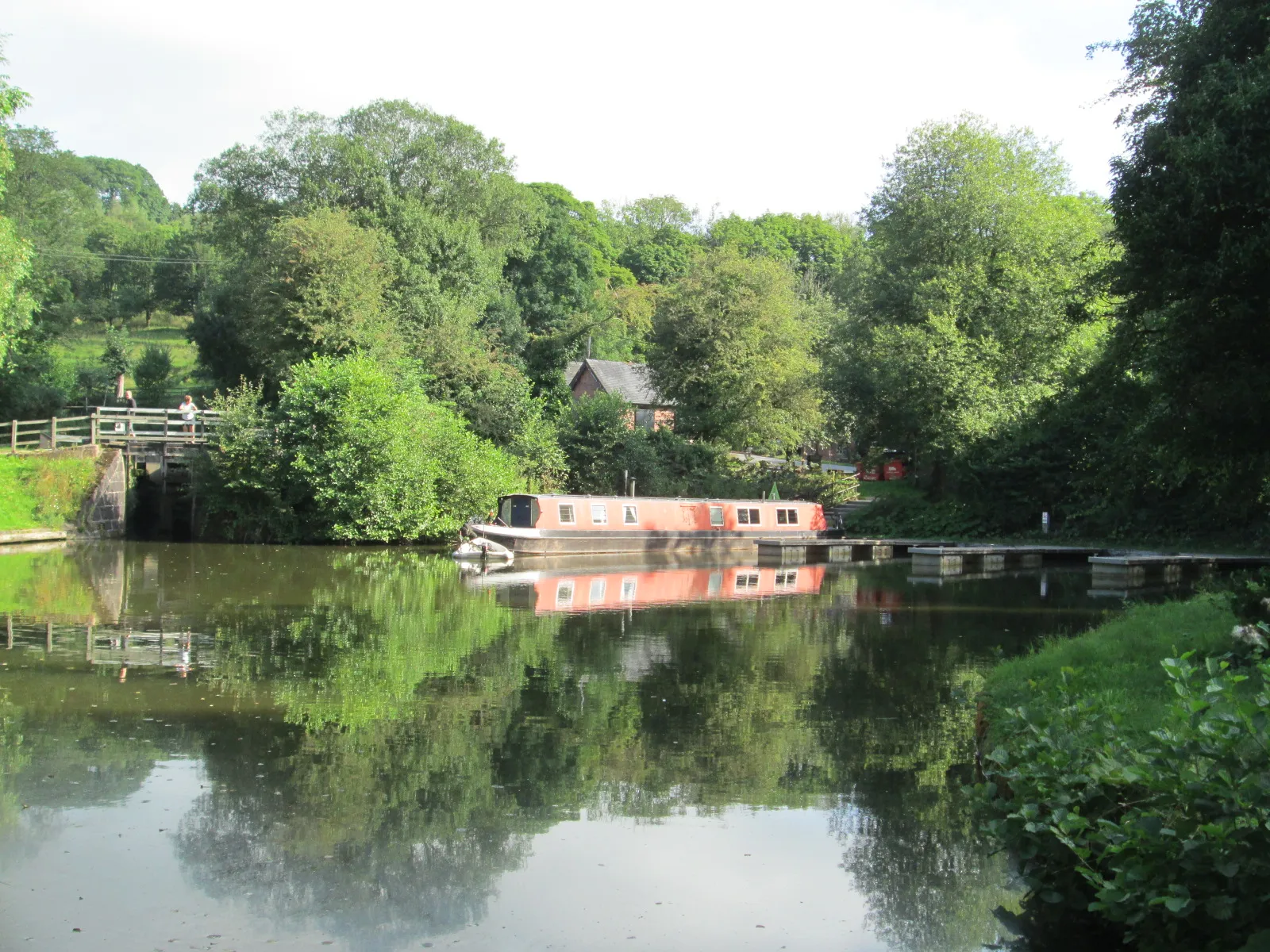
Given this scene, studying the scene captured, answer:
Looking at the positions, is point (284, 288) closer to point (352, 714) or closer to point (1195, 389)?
point (352, 714)

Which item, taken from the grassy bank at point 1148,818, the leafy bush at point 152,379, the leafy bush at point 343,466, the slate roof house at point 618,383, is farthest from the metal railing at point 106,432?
the grassy bank at point 1148,818

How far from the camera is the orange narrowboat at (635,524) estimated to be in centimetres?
2566

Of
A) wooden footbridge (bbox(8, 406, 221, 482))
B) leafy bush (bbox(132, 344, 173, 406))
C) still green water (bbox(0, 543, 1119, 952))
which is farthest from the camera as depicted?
leafy bush (bbox(132, 344, 173, 406))

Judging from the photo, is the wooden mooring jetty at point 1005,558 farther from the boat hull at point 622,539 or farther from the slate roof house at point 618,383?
the slate roof house at point 618,383

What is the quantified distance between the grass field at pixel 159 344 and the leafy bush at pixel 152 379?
2.26 ft

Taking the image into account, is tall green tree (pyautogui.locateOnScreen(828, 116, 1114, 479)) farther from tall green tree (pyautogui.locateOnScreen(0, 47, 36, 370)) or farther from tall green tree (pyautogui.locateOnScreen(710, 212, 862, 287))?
tall green tree (pyautogui.locateOnScreen(710, 212, 862, 287))

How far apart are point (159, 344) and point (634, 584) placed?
4479cm

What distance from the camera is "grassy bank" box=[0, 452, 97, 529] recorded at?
2598 cm

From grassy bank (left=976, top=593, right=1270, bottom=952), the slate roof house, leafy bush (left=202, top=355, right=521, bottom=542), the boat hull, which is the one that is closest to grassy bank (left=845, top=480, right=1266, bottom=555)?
the boat hull

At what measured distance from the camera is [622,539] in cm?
2736

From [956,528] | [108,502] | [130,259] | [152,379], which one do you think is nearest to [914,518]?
[956,528]

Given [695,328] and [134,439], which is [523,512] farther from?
[134,439]

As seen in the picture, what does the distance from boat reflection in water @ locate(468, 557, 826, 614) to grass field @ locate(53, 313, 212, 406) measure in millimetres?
24275

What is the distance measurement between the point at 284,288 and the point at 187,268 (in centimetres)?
3566
